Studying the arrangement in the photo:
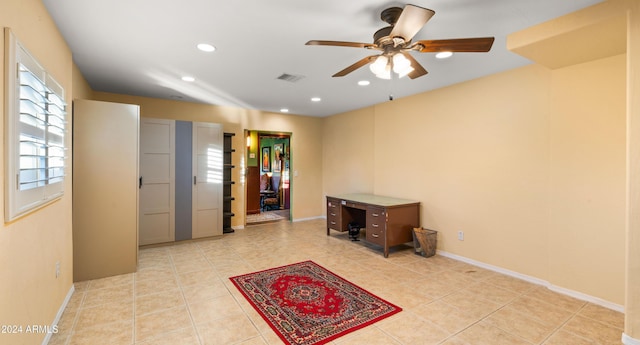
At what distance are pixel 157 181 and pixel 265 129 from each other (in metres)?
2.34

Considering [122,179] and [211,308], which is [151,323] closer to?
[211,308]

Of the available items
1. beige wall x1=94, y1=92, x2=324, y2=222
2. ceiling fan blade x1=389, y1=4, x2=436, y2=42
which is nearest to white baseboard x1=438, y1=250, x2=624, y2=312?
ceiling fan blade x1=389, y1=4, x2=436, y2=42

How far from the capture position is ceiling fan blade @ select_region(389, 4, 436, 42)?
5.20ft

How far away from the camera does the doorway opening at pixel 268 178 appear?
23.1 feet

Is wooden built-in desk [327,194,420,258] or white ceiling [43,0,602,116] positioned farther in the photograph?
wooden built-in desk [327,194,420,258]

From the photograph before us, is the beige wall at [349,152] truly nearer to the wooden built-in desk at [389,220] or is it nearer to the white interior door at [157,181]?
the wooden built-in desk at [389,220]

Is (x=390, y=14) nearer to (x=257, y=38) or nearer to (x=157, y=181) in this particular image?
A: (x=257, y=38)

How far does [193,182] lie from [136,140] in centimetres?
150

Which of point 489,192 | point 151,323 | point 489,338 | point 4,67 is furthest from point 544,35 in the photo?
point 151,323

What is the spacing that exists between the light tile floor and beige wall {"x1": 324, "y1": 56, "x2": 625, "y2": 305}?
1.13 ft

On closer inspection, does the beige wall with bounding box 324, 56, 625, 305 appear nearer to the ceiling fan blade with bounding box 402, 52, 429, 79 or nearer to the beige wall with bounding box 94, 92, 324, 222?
the ceiling fan blade with bounding box 402, 52, 429, 79

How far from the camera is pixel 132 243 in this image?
11.1ft

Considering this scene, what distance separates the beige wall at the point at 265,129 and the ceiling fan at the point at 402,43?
393 cm

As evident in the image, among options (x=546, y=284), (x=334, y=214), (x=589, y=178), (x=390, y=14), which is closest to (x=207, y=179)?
(x=334, y=214)
